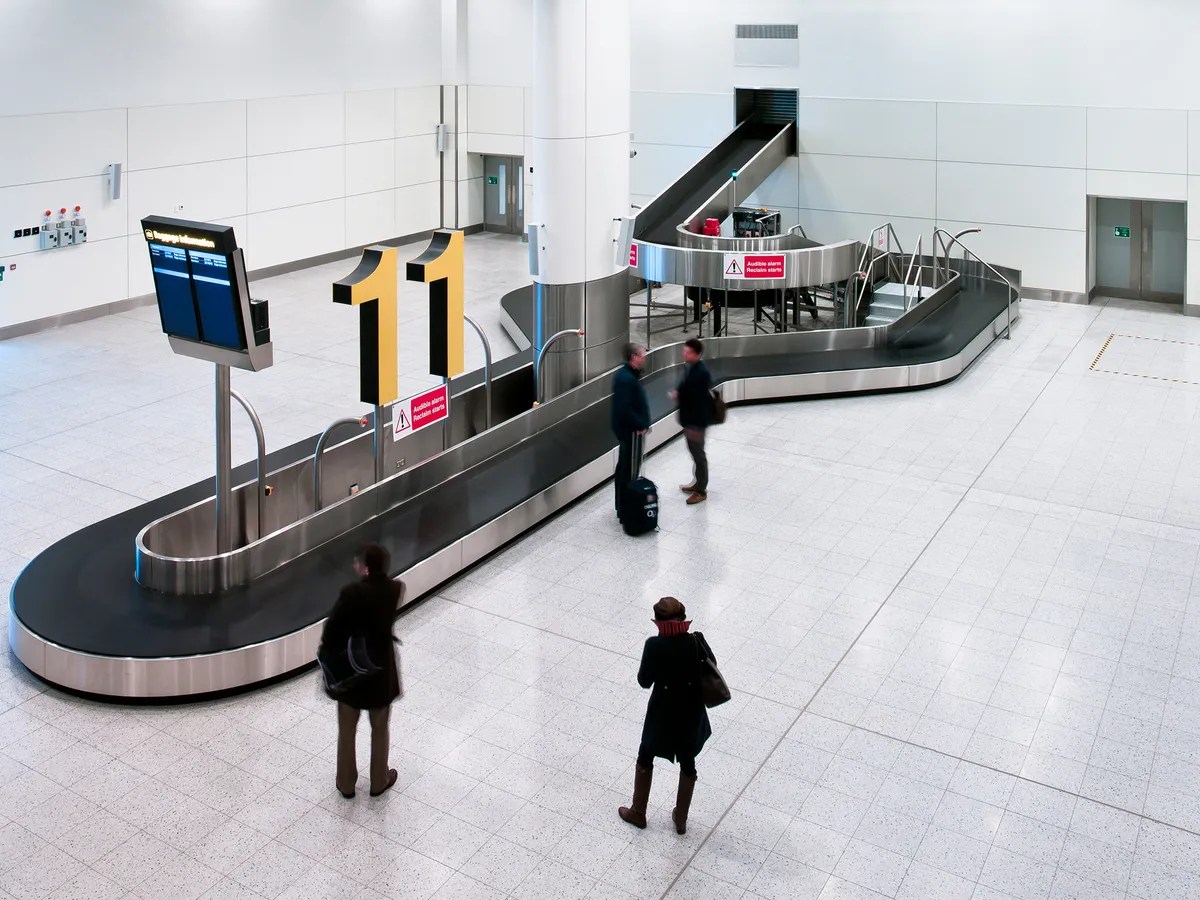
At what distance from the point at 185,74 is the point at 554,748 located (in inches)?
587

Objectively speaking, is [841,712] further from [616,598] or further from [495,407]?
[495,407]

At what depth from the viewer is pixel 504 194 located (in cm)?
2509

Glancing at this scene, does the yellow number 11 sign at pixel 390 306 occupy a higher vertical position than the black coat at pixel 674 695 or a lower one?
higher

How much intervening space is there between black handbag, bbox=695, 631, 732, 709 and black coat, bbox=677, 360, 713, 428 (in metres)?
4.81

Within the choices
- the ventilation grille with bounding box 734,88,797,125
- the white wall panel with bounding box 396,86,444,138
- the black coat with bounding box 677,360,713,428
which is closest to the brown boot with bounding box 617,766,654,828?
the black coat with bounding box 677,360,713,428

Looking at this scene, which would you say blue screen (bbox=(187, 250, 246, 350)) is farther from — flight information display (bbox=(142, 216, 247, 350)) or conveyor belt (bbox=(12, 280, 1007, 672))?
conveyor belt (bbox=(12, 280, 1007, 672))

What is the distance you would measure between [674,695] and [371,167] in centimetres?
1822

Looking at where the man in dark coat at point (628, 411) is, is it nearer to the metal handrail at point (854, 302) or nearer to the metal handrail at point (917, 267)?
the metal handrail at point (854, 302)

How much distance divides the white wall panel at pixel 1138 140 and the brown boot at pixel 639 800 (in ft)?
50.6

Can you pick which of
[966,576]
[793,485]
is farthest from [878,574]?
[793,485]

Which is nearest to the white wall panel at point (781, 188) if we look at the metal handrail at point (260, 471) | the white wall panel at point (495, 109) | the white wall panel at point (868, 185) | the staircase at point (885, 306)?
the white wall panel at point (868, 185)

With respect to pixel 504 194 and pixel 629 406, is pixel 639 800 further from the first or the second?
pixel 504 194

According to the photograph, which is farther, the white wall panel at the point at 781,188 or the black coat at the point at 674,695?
the white wall panel at the point at 781,188

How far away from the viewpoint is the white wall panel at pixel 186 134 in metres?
18.0
